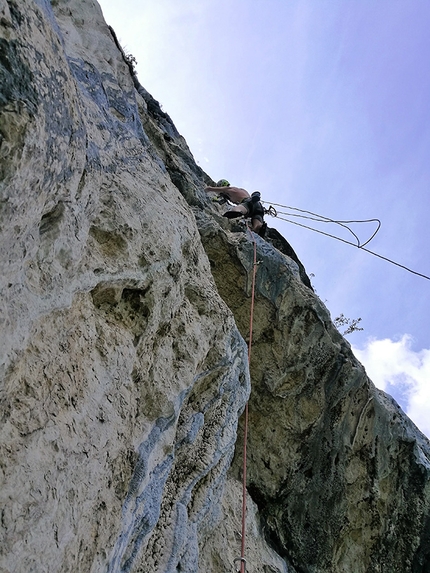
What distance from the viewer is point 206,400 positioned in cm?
381

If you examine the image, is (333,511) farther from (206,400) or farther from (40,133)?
(40,133)

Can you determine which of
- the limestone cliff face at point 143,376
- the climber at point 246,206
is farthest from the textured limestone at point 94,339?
the climber at point 246,206

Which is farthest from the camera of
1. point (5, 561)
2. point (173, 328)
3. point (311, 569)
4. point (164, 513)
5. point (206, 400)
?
point (311, 569)

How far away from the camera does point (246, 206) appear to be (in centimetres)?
774

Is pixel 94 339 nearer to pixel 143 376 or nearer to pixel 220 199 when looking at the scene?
pixel 143 376

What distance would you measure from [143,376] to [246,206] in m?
5.32

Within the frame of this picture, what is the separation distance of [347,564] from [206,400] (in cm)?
419

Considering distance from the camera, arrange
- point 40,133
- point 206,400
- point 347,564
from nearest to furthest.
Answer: point 40,133 → point 206,400 → point 347,564

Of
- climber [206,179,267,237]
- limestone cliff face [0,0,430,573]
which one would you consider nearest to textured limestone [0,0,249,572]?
limestone cliff face [0,0,430,573]

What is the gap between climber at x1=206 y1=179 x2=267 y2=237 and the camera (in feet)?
24.3

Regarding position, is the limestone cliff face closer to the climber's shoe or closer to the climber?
the climber

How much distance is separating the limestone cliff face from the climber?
2.42 feet

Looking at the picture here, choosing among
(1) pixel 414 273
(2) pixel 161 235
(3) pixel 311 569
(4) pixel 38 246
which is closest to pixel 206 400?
(2) pixel 161 235

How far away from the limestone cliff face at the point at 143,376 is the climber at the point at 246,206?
0.74 m
